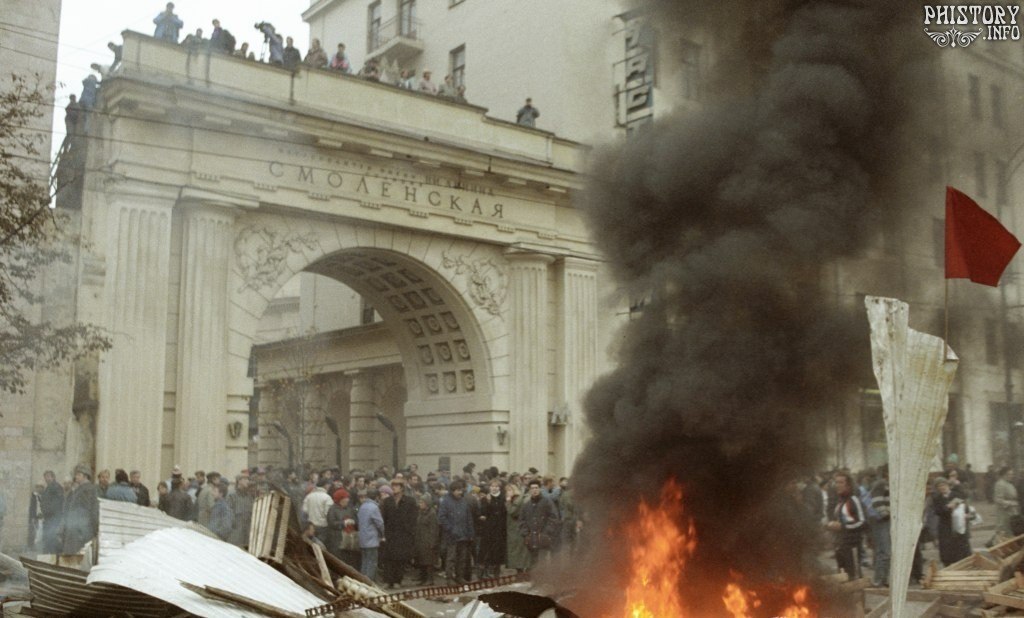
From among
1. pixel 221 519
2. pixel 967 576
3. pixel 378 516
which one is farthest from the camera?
pixel 378 516

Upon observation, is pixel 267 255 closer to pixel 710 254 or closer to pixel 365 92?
pixel 365 92

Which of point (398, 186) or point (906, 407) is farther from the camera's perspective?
point (398, 186)

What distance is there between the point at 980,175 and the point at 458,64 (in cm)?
1695

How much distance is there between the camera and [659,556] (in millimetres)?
8656

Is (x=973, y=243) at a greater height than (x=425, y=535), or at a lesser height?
greater

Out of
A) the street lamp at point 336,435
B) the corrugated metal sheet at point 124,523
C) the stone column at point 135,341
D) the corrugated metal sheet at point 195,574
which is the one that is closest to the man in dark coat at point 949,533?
the corrugated metal sheet at point 195,574

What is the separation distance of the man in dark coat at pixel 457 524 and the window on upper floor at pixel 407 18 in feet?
50.6

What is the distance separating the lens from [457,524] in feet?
51.6

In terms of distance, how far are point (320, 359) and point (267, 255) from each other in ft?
39.4

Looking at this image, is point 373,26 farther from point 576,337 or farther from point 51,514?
point 51,514

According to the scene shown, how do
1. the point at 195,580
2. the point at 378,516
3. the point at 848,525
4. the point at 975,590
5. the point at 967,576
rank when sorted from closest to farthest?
the point at 195,580
the point at 975,590
the point at 967,576
the point at 848,525
the point at 378,516

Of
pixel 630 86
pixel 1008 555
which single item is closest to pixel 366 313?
pixel 630 86

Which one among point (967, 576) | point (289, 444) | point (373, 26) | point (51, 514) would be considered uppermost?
point (373, 26)

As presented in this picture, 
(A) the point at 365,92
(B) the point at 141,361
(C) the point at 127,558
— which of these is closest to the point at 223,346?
(B) the point at 141,361
